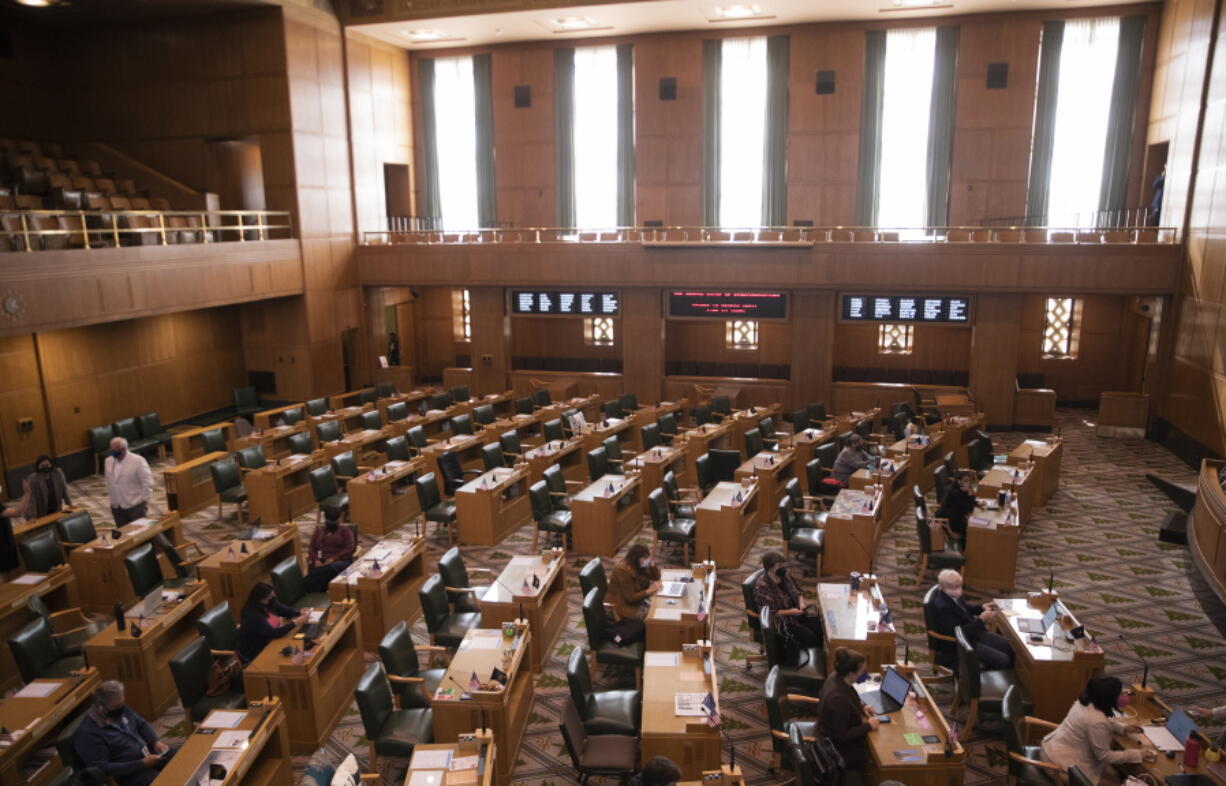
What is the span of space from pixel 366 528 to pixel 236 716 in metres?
5.27

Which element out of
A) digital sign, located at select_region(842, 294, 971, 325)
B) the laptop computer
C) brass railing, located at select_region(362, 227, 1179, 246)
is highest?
brass railing, located at select_region(362, 227, 1179, 246)

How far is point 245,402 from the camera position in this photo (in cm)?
1680

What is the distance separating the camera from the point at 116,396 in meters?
15.0

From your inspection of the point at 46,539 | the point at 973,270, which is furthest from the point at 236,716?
the point at 973,270

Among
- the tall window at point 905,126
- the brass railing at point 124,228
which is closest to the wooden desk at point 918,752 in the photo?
the brass railing at point 124,228

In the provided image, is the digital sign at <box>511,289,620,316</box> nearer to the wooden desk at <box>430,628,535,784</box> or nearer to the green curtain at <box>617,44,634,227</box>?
the green curtain at <box>617,44,634,227</box>

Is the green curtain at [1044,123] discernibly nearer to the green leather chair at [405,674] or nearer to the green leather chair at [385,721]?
the green leather chair at [405,674]

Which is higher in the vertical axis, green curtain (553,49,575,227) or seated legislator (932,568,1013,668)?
green curtain (553,49,575,227)

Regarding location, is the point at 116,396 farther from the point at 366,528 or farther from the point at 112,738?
the point at 112,738

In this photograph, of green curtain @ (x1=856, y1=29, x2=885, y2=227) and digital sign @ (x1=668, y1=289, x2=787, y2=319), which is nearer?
digital sign @ (x1=668, y1=289, x2=787, y2=319)

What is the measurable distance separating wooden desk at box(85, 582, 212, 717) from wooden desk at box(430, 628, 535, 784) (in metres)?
2.59

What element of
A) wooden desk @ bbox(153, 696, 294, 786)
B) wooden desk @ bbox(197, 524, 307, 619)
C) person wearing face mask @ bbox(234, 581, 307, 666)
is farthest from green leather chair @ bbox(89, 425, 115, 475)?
wooden desk @ bbox(153, 696, 294, 786)

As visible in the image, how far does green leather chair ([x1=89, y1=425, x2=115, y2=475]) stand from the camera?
547 inches

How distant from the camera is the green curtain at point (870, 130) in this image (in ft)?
58.5
